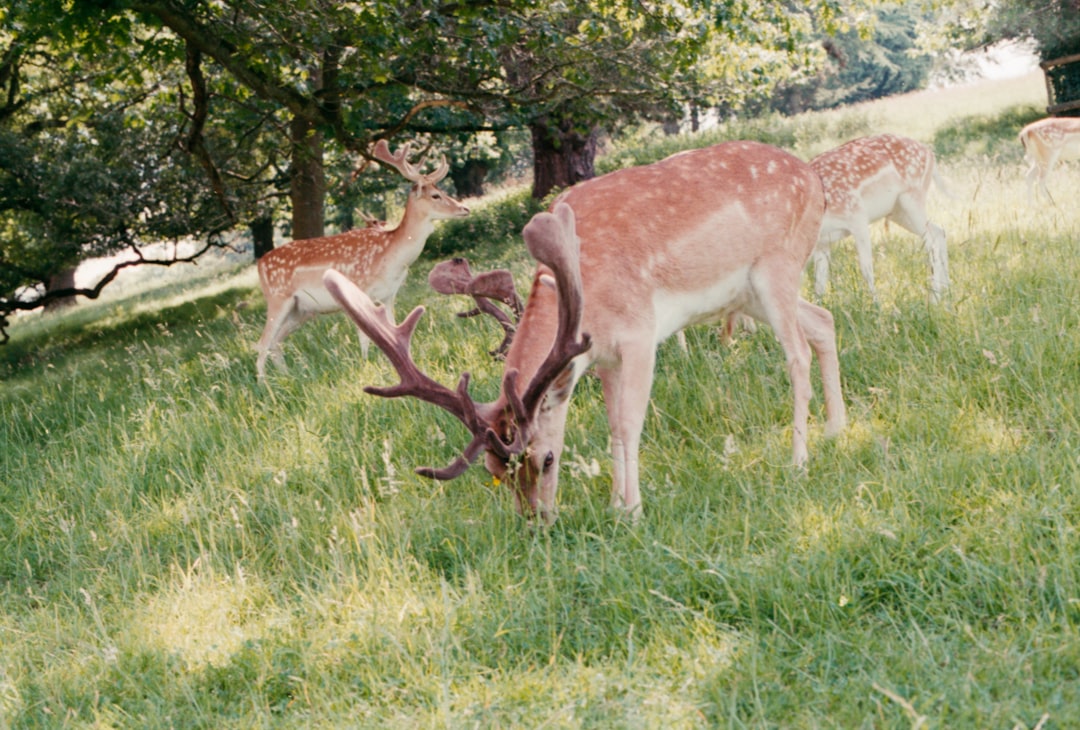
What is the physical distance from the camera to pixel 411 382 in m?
3.59

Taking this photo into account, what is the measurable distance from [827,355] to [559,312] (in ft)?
5.61

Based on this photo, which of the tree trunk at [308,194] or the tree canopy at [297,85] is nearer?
the tree canopy at [297,85]

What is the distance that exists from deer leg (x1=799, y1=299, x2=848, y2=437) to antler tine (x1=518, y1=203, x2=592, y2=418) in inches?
60.4

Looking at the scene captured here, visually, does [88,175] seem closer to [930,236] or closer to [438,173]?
[438,173]

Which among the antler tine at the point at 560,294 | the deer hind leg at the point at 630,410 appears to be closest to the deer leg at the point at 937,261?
the deer hind leg at the point at 630,410

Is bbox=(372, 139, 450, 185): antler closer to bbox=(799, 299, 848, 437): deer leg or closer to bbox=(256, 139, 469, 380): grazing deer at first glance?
bbox=(256, 139, 469, 380): grazing deer

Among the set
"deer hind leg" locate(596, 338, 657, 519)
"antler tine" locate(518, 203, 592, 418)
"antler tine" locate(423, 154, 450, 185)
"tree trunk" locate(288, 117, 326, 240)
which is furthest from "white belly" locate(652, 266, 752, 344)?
"tree trunk" locate(288, 117, 326, 240)

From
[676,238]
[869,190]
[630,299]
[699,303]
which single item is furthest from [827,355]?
[869,190]

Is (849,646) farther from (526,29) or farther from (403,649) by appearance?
(526,29)

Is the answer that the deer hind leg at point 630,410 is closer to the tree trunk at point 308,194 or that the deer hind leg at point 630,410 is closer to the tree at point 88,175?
the tree trunk at point 308,194

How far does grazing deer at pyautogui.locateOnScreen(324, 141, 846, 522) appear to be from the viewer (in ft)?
11.4

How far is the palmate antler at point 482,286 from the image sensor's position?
4.60 m

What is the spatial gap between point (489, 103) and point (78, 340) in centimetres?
947

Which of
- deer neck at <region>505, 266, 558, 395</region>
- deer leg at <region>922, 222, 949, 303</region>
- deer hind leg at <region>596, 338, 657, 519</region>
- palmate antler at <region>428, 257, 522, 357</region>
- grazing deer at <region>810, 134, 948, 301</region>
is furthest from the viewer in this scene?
grazing deer at <region>810, 134, 948, 301</region>
